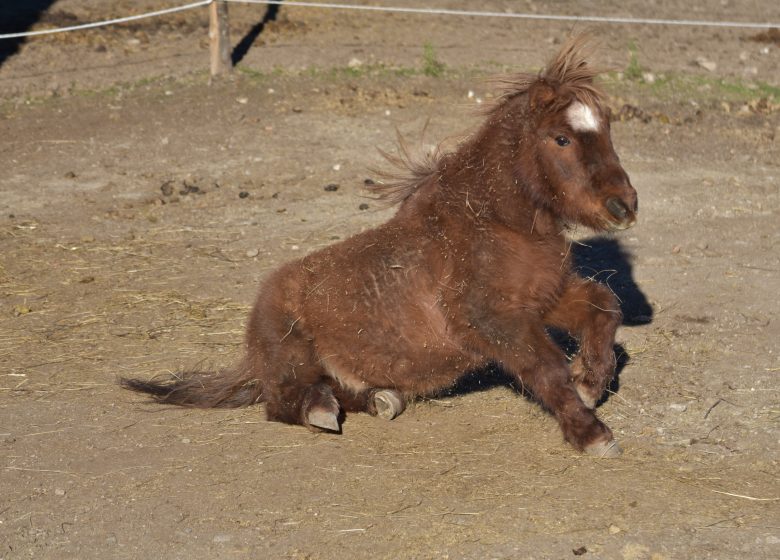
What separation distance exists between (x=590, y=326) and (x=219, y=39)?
8.23 metres

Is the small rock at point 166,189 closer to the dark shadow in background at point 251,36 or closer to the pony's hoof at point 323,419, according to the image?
the dark shadow in background at point 251,36

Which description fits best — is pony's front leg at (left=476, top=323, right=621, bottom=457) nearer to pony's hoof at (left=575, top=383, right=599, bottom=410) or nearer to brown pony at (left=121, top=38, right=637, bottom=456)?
brown pony at (left=121, top=38, right=637, bottom=456)

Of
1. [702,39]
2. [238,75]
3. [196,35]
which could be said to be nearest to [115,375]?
[238,75]

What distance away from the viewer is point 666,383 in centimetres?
599

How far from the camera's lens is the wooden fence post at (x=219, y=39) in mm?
12352

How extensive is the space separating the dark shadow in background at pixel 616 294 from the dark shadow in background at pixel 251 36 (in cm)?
636

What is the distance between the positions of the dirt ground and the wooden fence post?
0.22 metres

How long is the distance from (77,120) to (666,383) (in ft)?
25.2

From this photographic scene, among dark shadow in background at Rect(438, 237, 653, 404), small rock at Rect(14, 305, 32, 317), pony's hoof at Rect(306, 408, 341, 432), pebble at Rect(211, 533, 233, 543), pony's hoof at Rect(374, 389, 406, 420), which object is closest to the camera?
pebble at Rect(211, 533, 233, 543)

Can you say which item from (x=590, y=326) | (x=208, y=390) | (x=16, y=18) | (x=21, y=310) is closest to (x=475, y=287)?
(x=590, y=326)

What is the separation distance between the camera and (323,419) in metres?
5.35

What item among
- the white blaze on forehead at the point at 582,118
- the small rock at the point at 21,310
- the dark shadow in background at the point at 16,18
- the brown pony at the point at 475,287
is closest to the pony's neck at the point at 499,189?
the brown pony at the point at 475,287

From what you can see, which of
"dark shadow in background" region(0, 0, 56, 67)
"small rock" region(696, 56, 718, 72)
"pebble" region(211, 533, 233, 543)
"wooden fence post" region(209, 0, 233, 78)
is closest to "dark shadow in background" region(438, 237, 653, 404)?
"pebble" region(211, 533, 233, 543)

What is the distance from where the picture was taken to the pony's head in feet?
16.3
